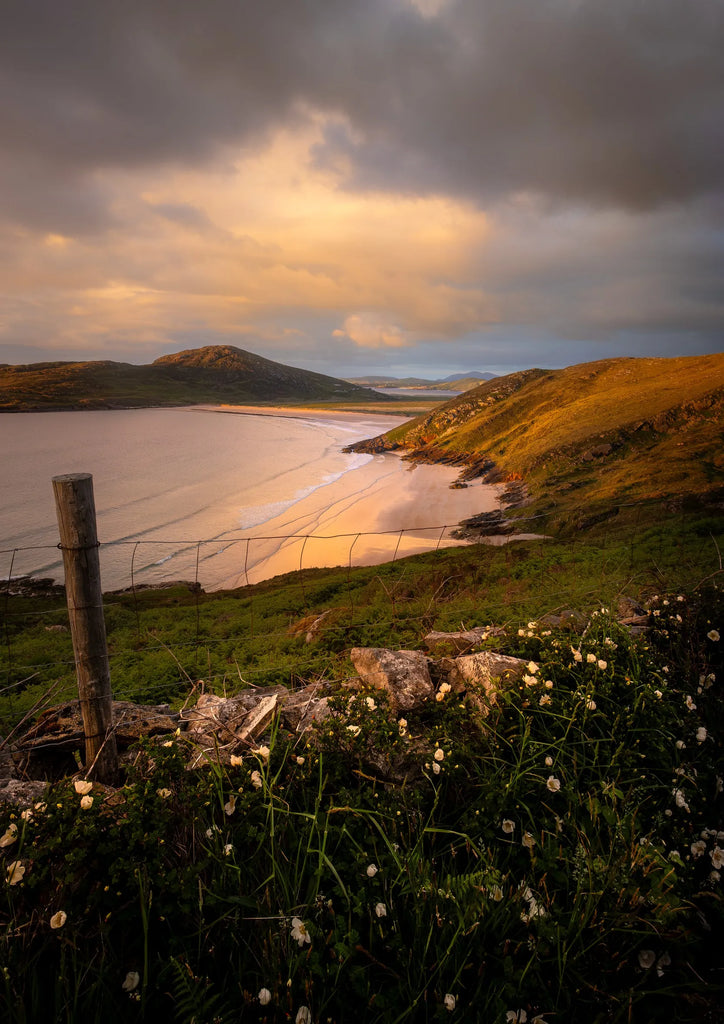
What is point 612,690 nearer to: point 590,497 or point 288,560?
point 288,560

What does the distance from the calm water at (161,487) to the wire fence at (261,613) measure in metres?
1.00

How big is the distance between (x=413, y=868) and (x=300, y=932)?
2.01 feet

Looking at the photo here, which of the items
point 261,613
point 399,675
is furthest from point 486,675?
point 261,613

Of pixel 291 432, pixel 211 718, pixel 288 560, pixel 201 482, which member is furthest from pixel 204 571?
pixel 291 432

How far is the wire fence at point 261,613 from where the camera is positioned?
7402mm

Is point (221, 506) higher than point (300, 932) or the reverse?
the reverse

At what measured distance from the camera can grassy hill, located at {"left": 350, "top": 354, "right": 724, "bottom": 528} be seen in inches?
814

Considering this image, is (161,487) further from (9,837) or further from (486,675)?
(9,837)

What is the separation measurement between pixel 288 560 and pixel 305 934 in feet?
61.9

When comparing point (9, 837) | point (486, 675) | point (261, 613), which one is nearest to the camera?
point (9, 837)

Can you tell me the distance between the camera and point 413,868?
7.25 feet

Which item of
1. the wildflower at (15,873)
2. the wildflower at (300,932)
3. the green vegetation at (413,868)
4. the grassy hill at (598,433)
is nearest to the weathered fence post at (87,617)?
the green vegetation at (413,868)

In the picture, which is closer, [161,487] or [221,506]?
[221,506]

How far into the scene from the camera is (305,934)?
1.85 metres
